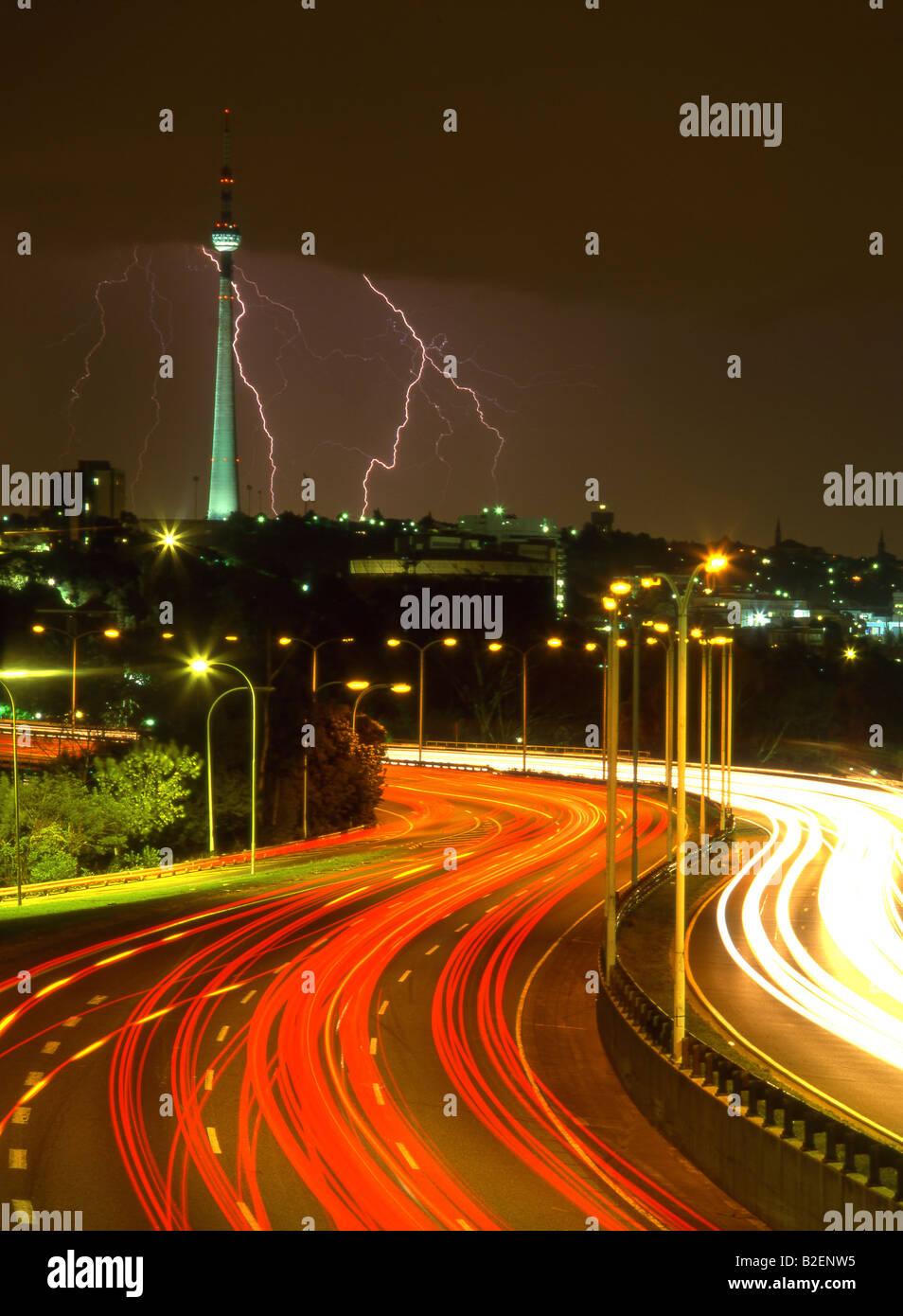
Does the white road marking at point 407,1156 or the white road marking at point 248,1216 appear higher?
the white road marking at point 248,1216

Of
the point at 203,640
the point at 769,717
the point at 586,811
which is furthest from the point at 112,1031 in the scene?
the point at 769,717

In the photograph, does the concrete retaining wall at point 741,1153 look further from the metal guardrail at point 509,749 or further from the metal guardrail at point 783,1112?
the metal guardrail at point 509,749

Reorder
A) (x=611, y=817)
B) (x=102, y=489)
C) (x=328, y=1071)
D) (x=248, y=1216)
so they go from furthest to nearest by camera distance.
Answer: (x=102, y=489)
(x=611, y=817)
(x=328, y=1071)
(x=248, y=1216)

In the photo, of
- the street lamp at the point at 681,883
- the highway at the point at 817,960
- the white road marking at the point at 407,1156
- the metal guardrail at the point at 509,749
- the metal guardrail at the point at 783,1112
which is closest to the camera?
the metal guardrail at the point at 783,1112

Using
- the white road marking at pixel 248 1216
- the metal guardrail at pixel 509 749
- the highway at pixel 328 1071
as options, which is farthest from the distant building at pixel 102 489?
the white road marking at pixel 248 1216

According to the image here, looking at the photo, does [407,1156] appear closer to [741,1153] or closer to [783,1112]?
[741,1153]

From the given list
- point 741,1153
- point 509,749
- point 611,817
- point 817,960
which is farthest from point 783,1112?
point 509,749
